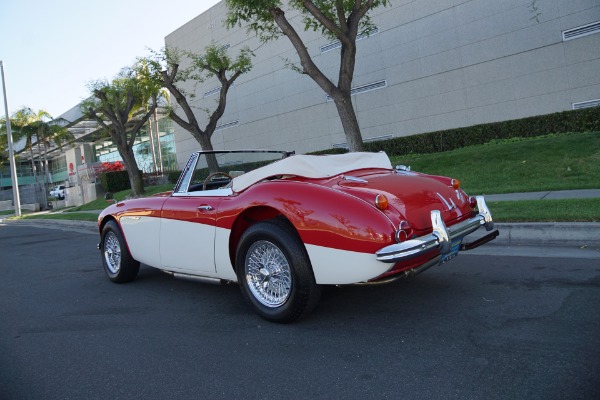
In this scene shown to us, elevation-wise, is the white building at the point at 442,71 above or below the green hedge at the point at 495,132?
above

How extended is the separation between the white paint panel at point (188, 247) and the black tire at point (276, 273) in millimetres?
429

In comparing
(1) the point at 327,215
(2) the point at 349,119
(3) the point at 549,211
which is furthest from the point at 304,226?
(2) the point at 349,119

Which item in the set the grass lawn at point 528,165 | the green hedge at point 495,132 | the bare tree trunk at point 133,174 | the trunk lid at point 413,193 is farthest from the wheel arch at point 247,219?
the bare tree trunk at point 133,174

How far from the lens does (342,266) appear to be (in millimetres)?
3334

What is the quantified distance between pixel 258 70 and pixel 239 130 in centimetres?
383

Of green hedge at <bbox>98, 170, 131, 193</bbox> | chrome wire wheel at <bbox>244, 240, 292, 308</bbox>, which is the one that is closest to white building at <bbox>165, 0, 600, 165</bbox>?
green hedge at <bbox>98, 170, 131, 193</bbox>

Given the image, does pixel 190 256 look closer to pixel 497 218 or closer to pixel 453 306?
pixel 453 306

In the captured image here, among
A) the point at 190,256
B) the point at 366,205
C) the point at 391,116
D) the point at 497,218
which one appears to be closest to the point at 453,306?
the point at 366,205

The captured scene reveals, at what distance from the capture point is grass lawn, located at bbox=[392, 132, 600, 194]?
9.67 meters

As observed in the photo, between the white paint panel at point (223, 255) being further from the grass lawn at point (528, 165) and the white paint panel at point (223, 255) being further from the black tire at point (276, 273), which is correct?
the grass lawn at point (528, 165)

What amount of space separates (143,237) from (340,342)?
2735mm

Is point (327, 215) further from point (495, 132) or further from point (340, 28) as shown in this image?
point (495, 132)

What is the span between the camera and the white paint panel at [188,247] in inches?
168

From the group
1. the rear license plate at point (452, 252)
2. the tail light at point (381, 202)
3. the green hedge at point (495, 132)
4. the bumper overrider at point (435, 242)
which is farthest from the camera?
the green hedge at point (495, 132)
